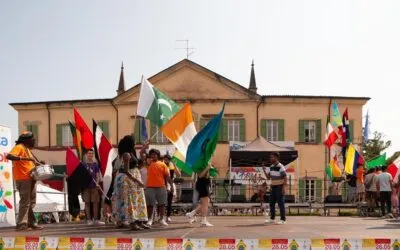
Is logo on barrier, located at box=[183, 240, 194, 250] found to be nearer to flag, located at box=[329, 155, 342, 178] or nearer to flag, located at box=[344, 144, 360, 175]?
flag, located at box=[344, 144, 360, 175]

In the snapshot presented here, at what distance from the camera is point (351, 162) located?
2436 cm

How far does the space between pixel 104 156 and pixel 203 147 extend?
2.61 metres

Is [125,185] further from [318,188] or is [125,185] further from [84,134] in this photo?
[318,188]

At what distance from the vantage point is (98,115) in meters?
39.9

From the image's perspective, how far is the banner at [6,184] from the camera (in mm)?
11656

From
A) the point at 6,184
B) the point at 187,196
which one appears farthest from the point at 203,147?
the point at 187,196

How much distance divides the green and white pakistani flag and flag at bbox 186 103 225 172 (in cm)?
246

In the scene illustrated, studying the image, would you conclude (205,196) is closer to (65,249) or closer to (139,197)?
(139,197)

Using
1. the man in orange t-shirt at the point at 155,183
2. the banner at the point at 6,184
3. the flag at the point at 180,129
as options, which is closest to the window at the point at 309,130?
the flag at the point at 180,129

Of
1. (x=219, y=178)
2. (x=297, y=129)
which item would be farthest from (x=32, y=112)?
(x=297, y=129)

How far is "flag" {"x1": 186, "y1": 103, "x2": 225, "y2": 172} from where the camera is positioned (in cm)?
1282

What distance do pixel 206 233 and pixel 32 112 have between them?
108 ft

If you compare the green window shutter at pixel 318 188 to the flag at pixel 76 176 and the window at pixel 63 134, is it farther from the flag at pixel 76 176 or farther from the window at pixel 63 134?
the flag at pixel 76 176

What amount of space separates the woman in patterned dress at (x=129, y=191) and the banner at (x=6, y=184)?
87.3 inches
